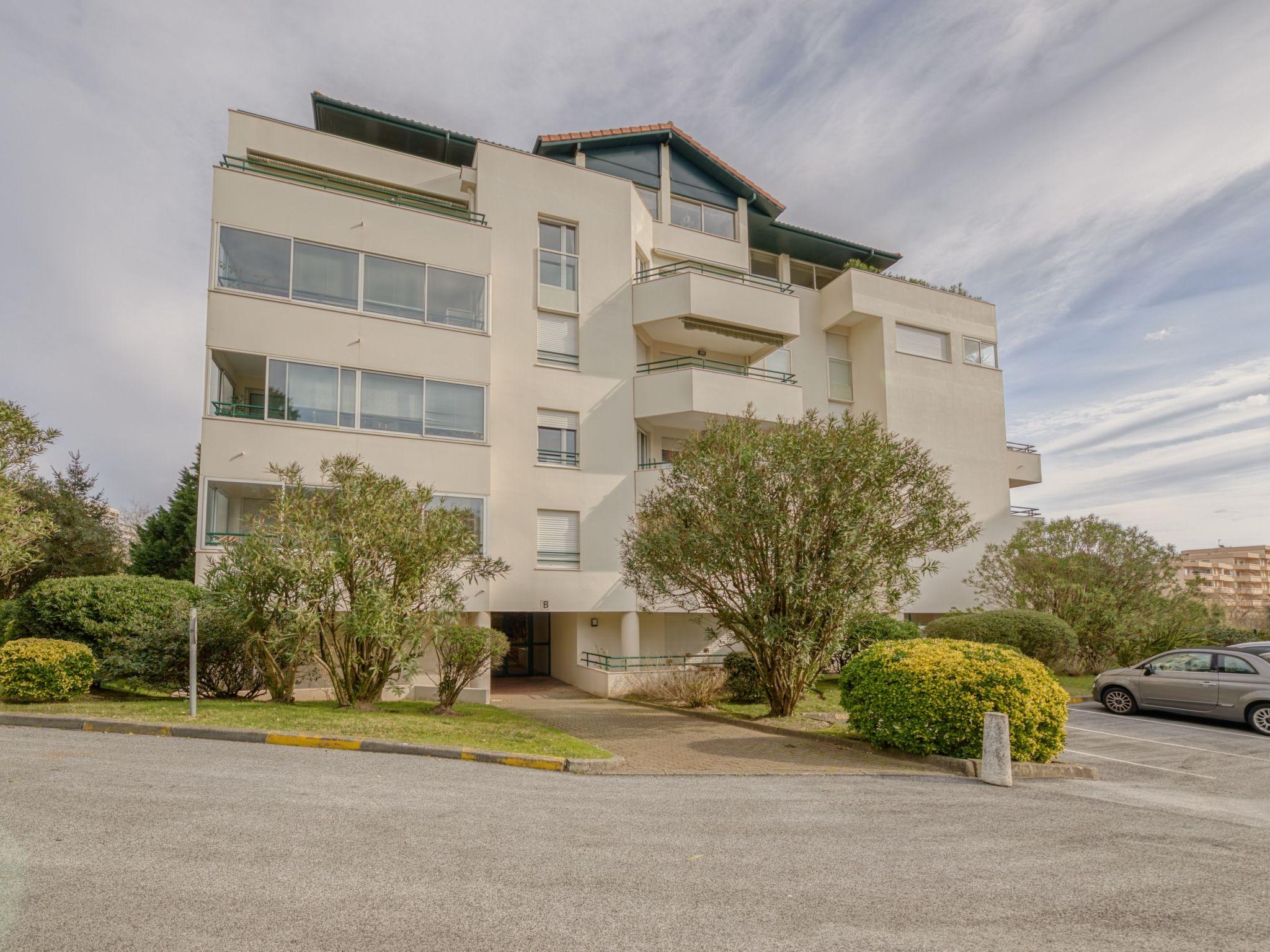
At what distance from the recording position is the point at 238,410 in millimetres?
17109

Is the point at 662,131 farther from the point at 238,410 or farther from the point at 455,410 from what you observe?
the point at 238,410

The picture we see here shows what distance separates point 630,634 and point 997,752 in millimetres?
12782

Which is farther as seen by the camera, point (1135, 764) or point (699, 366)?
point (699, 366)

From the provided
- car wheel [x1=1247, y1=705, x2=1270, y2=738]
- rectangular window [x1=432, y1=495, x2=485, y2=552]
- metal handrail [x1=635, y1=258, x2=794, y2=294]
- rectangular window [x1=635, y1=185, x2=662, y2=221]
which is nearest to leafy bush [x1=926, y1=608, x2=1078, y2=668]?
car wheel [x1=1247, y1=705, x2=1270, y2=738]

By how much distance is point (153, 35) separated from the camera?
1266 centimetres

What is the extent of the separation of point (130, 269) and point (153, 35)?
216 inches

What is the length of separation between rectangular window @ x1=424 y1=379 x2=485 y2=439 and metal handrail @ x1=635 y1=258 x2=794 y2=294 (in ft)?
22.6

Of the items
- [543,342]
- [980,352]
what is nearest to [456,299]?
[543,342]

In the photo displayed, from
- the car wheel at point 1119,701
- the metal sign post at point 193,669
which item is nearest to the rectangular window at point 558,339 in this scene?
the metal sign post at point 193,669

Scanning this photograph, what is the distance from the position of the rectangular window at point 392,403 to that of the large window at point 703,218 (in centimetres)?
1167

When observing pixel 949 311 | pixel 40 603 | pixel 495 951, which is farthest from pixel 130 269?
pixel 949 311

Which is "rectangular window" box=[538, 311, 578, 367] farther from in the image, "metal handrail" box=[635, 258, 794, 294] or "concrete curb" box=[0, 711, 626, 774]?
"concrete curb" box=[0, 711, 626, 774]

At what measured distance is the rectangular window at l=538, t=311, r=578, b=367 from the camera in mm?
21453

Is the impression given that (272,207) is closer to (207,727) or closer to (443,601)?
(443,601)
